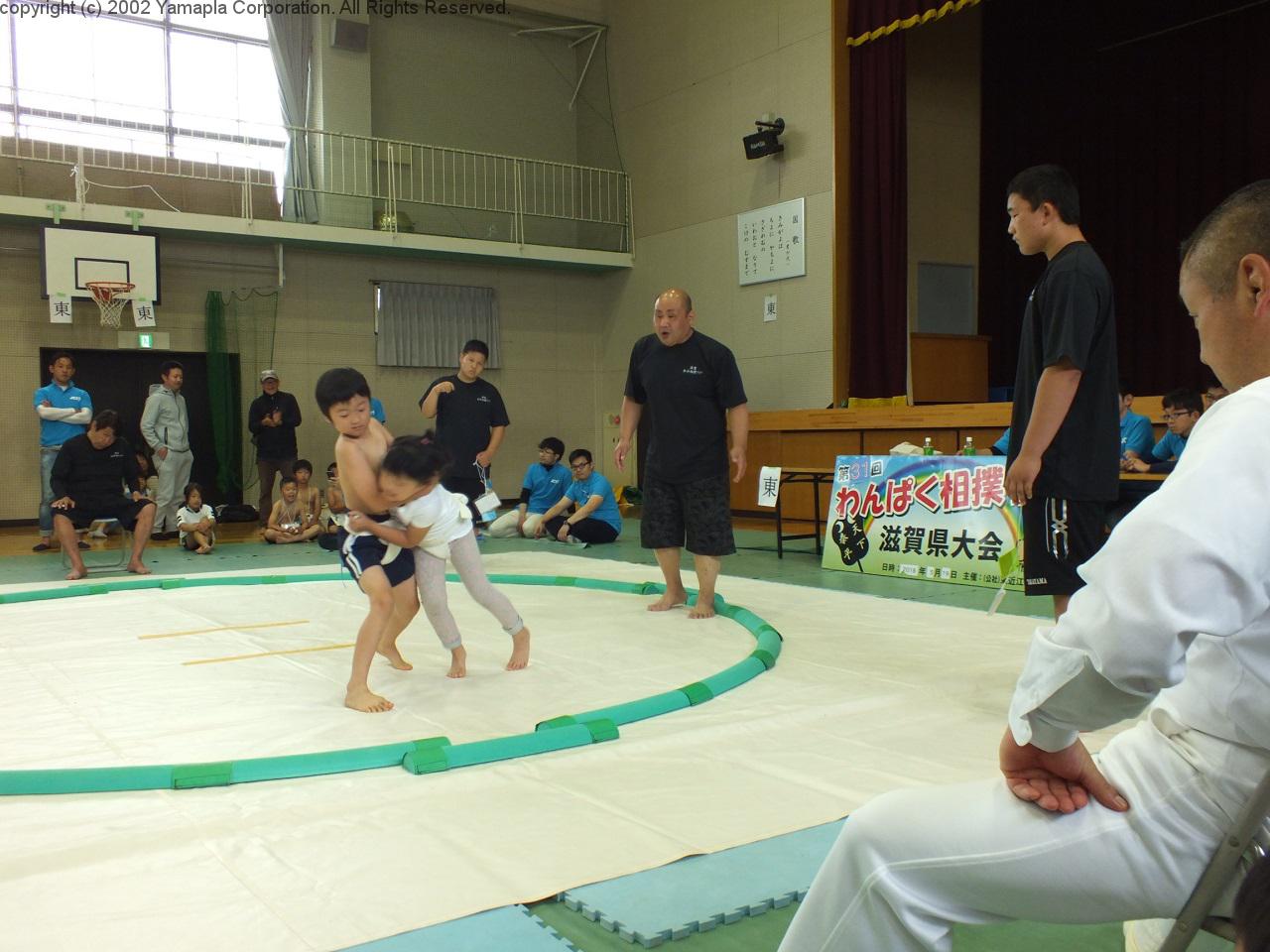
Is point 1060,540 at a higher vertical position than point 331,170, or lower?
lower

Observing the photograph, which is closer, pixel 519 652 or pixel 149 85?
pixel 519 652

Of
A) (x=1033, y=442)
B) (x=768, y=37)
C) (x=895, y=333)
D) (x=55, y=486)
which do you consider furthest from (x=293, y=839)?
(x=768, y=37)

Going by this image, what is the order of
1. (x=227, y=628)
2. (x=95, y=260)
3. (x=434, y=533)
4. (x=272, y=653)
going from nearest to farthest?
(x=434, y=533) → (x=272, y=653) → (x=227, y=628) → (x=95, y=260)

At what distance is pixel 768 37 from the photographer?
34.0 ft

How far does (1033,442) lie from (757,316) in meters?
8.03

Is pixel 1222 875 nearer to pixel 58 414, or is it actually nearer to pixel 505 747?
pixel 505 747

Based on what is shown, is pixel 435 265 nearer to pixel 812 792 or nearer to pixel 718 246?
pixel 718 246

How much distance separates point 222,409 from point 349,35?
14.2 ft

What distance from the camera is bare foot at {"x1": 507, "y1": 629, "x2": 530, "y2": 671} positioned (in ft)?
11.7

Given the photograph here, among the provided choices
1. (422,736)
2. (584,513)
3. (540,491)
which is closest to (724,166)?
(540,491)

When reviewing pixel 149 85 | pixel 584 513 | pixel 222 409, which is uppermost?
pixel 149 85

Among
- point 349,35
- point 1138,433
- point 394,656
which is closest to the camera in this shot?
point 394,656

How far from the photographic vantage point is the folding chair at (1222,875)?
89 centimetres

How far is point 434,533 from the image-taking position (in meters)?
3.30
